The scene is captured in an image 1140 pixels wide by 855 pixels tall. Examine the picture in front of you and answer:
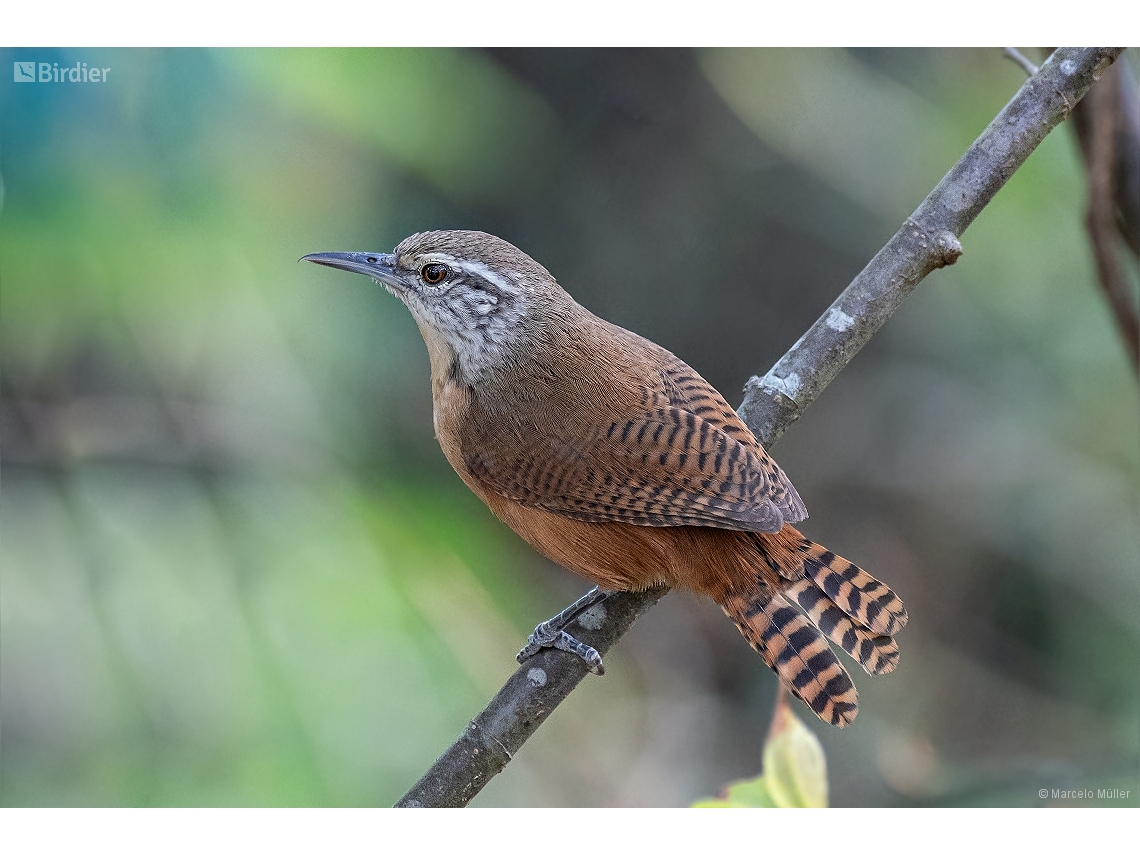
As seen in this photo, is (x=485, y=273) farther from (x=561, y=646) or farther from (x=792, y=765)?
(x=792, y=765)

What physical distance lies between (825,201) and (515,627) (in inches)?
60.7

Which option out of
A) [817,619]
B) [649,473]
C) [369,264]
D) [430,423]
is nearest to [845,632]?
[817,619]

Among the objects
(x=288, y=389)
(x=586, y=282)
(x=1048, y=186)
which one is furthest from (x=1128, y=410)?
(x=288, y=389)

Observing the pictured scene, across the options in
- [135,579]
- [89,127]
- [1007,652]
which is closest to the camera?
[89,127]

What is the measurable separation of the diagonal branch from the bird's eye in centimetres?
70

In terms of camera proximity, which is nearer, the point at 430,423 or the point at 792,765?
the point at 792,765

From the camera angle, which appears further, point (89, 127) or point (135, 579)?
point (135, 579)

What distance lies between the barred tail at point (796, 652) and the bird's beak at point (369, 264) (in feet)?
3.20

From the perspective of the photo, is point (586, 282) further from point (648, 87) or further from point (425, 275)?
point (425, 275)

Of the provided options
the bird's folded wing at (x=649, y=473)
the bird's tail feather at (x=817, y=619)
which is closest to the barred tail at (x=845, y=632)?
the bird's tail feather at (x=817, y=619)

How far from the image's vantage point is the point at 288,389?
120 inches

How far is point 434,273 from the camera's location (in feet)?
7.79

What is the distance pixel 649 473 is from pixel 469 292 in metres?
0.56

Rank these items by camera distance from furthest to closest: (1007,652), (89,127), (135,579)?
(1007,652) → (135,579) → (89,127)
